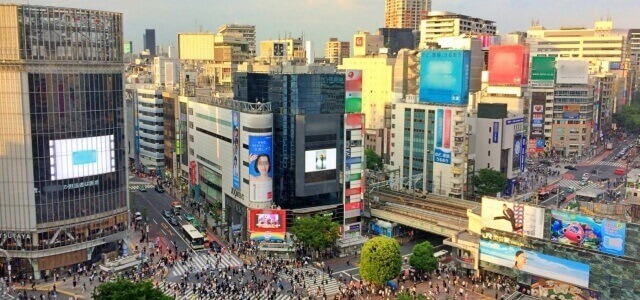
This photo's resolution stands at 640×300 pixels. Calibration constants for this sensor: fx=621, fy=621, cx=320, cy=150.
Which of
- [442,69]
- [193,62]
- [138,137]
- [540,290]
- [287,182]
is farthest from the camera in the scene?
[193,62]

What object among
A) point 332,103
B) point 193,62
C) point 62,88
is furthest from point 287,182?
point 193,62

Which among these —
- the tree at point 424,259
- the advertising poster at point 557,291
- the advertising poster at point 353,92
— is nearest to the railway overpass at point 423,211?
the tree at point 424,259

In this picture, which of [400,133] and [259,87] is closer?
[259,87]

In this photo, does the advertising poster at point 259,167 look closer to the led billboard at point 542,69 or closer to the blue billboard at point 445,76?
the blue billboard at point 445,76

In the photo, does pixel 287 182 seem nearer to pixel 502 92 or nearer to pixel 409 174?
pixel 409 174

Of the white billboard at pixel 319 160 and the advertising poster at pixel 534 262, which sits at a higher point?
the white billboard at pixel 319 160

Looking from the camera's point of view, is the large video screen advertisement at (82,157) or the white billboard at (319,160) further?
the white billboard at (319,160)

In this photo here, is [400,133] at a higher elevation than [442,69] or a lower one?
lower

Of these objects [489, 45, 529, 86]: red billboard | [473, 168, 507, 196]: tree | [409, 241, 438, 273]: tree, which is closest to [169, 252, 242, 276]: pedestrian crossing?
[409, 241, 438, 273]: tree
